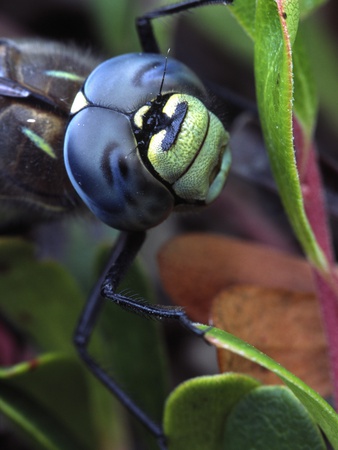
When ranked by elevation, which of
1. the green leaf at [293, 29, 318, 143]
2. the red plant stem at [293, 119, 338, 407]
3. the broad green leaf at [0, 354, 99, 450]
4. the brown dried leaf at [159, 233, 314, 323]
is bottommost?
the broad green leaf at [0, 354, 99, 450]

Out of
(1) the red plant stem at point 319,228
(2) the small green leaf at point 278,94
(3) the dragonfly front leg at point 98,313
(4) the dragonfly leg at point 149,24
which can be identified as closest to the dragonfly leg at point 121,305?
(3) the dragonfly front leg at point 98,313

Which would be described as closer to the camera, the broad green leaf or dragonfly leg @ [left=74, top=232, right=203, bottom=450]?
dragonfly leg @ [left=74, top=232, right=203, bottom=450]

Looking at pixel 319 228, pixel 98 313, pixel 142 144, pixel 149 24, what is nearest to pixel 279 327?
pixel 319 228

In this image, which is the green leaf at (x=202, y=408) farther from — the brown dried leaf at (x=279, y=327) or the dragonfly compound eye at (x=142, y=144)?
the dragonfly compound eye at (x=142, y=144)

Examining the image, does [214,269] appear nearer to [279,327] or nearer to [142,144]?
[279,327]

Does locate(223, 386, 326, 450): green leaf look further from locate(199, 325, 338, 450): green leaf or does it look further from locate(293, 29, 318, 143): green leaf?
locate(293, 29, 318, 143): green leaf

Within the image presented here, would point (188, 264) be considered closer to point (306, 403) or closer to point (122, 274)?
point (122, 274)

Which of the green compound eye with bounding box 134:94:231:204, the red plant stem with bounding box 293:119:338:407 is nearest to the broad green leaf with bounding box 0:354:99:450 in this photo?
the green compound eye with bounding box 134:94:231:204

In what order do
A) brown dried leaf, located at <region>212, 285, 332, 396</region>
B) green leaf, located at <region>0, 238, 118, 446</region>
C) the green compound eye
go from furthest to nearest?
green leaf, located at <region>0, 238, 118, 446</region> → brown dried leaf, located at <region>212, 285, 332, 396</region> → the green compound eye
